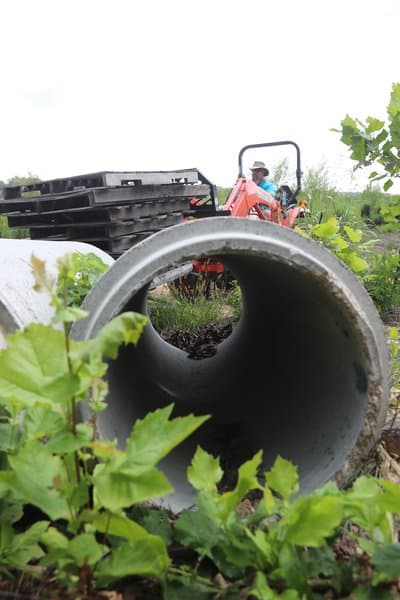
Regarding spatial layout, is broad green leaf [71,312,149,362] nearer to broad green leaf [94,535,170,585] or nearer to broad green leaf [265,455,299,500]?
broad green leaf [94,535,170,585]

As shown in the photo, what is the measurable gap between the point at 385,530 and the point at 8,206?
581 cm

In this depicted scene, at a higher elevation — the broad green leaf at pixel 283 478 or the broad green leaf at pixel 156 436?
the broad green leaf at pixel 156 436

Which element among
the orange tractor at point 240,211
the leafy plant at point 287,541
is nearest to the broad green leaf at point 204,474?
the leafy plant at point 287,541

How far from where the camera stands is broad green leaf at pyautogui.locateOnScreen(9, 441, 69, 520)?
1.20m

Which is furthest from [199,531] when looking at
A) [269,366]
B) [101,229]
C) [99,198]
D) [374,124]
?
[101,229]

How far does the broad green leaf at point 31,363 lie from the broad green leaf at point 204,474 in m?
0.52

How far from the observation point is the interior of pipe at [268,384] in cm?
190

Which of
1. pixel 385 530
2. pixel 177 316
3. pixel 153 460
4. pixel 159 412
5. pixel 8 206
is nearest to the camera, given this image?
pixel 153 460

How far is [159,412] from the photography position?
4.07 ft

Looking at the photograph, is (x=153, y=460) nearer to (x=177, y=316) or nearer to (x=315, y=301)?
(x=315, y=301)

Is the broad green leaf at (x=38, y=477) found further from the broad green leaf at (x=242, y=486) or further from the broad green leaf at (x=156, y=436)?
the broad green leaf at (x=242, y=486)

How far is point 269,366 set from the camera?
2.96 metres

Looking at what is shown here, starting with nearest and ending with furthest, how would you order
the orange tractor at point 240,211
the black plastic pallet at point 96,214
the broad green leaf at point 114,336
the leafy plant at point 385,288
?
1. the broad green leaf at point 114,336
2. the leafy plant at point 385,288
3. the black plastic pallet at point 96,214
4. the orange tractor at point 240,211

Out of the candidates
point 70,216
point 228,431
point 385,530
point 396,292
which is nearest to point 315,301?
point 228,431
